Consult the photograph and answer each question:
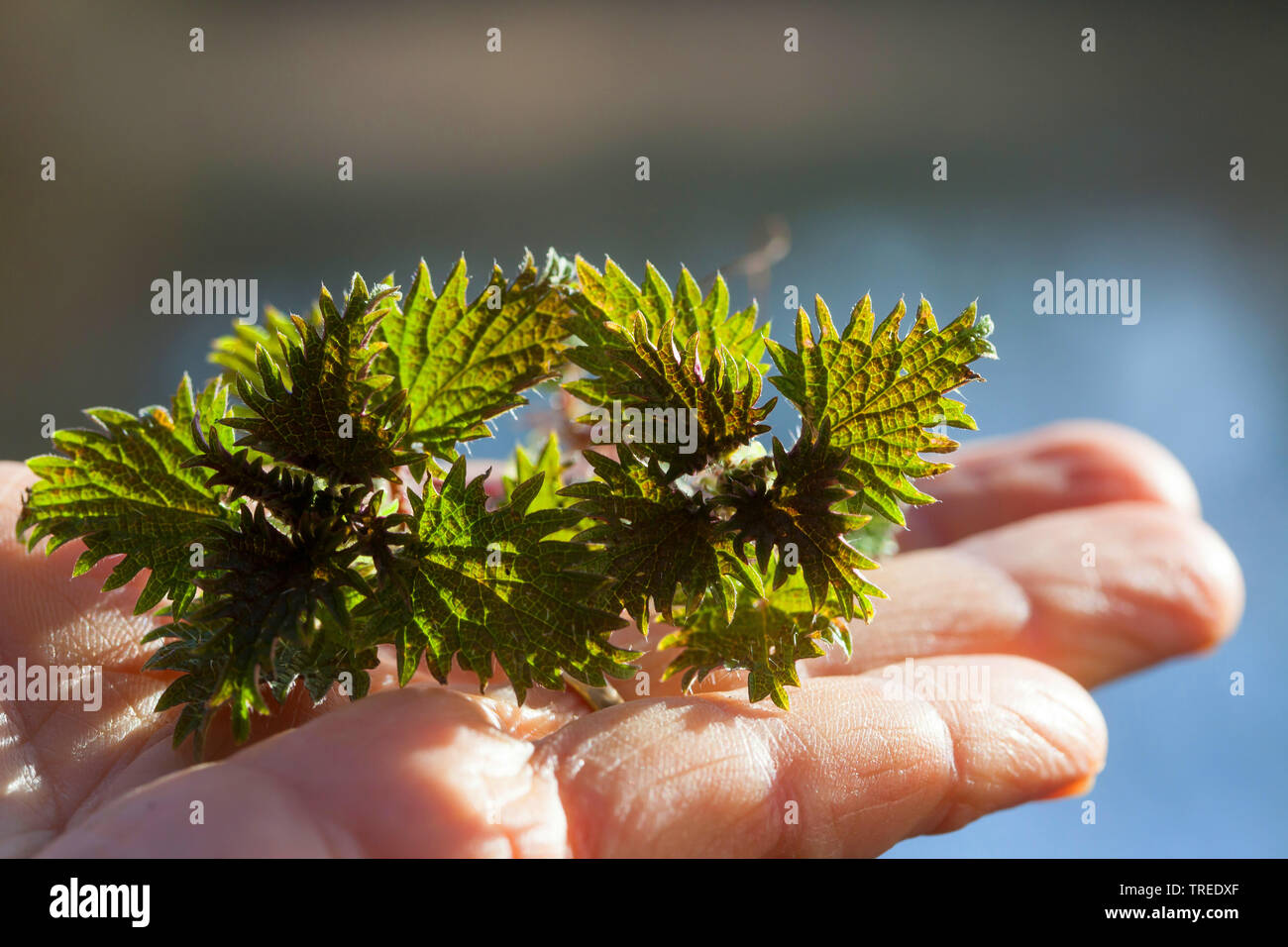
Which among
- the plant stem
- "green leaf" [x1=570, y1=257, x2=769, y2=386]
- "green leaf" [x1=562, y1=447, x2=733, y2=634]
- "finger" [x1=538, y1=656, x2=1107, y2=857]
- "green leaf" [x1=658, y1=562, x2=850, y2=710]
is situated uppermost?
"green leaf" [x1=570, y1=257, x2=769, y2=386]

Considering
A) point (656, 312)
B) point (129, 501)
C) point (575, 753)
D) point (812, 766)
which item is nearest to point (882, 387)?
point (656, 312)

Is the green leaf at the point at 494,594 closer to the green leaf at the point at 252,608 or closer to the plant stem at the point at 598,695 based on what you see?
the green leaf at the point at 252,608

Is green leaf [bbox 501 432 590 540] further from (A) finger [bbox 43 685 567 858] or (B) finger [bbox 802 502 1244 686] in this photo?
(B) finger [bbox 802 502 1244 686]

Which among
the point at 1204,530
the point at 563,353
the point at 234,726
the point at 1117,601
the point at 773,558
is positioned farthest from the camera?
the point at 1204,530

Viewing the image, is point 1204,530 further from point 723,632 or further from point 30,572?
point 30,572

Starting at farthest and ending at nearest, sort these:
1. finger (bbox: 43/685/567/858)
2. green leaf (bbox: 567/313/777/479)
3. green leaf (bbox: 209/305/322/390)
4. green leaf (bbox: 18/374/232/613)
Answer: green leaf (bbox: 209/305/322/390)
green leaf (bbox: 18/374/232/613)
green leaf (bbox: 567/313/777/479)
finger (bbox: 43/685/567/858)

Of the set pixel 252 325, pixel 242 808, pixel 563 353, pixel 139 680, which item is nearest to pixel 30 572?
pixel 139 680

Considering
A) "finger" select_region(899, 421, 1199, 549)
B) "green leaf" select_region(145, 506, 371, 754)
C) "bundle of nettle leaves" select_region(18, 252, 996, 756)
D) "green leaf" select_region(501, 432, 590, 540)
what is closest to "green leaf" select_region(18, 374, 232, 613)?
"bundle of nettle leaves" select_region(18, 252, 996, 756)
